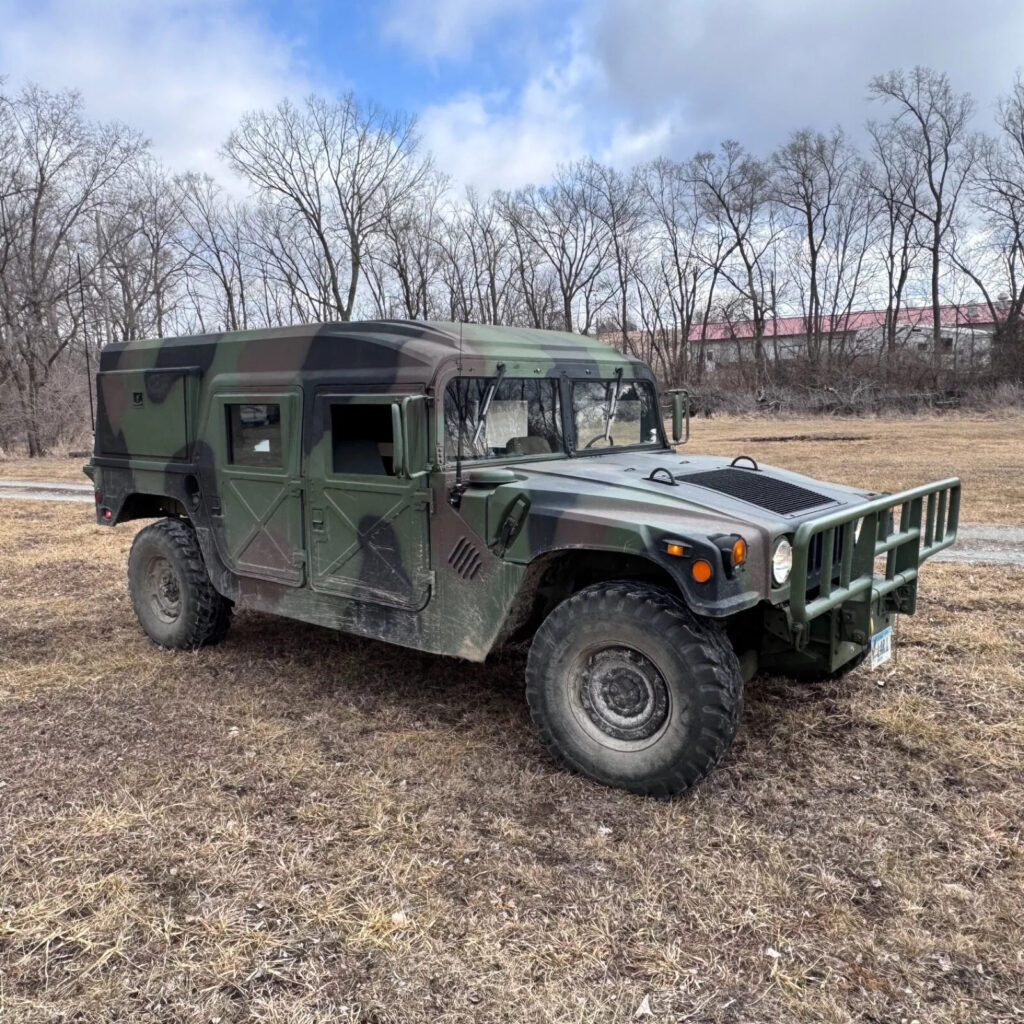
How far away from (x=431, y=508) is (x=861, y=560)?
1.86m

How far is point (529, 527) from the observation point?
3.67 meters

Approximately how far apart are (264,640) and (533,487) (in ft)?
9.42

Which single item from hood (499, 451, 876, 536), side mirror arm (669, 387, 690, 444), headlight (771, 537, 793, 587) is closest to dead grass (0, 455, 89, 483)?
side mirror arm (669, 387, 690, 444)

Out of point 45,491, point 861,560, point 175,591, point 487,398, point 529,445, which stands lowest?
point 175,591

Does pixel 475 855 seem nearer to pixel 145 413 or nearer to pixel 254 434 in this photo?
pixel 254 434

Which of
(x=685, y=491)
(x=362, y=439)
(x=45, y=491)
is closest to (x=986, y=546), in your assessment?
(x=685, y=491)

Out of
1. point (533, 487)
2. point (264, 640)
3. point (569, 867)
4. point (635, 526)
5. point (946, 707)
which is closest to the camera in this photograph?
point (569, 867)

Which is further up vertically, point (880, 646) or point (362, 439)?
point (362, 439)

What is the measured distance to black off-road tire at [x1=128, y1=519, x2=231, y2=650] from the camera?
5.36m

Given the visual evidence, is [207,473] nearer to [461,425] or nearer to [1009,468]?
[461,425]

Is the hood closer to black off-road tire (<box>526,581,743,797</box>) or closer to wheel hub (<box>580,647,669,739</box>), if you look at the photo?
black off-road tire (<box>526,581,743,797</box>)

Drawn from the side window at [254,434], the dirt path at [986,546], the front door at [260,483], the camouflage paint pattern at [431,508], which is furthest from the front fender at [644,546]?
the dirt path at [986,546]

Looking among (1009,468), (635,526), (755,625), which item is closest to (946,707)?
(755,625)

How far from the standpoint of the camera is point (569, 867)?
3.10 metres
